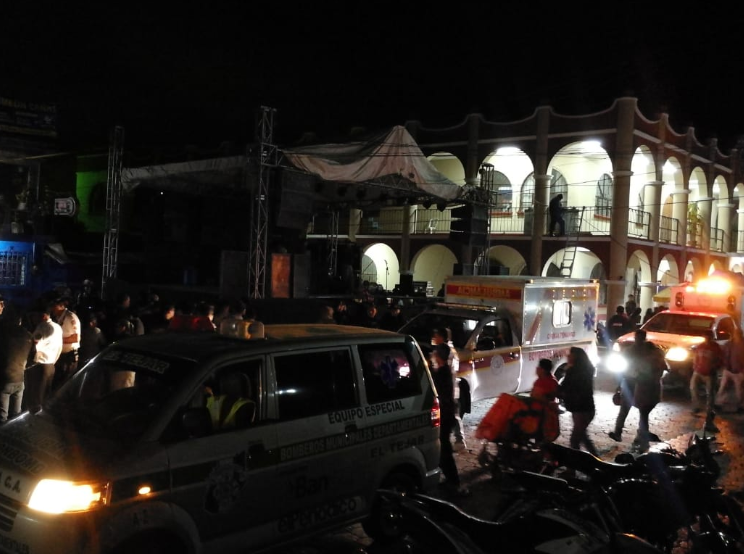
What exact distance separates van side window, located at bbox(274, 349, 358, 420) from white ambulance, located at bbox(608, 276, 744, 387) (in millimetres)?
7707

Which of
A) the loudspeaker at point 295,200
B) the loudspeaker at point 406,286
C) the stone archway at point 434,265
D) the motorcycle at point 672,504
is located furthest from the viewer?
the stone archway at point 434,265

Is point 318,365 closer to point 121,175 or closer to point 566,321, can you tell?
point 566,321

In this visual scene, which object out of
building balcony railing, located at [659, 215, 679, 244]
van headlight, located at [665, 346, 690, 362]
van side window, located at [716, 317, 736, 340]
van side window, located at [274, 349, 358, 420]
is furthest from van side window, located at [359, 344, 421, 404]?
building balcony railing, located at [659, 215, 679, 244]

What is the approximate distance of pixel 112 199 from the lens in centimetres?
1852

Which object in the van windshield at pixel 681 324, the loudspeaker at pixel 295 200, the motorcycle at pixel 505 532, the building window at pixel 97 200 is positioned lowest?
the motorcycle at pixel 505 532

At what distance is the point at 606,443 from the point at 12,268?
63.5 feet

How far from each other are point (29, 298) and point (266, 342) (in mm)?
19672

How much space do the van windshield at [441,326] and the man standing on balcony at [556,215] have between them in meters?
16.4

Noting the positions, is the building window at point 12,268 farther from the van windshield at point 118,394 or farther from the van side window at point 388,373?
the van side window at point 388,373

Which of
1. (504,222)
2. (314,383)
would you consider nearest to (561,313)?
(314,383)

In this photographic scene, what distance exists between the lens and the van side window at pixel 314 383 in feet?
15.3

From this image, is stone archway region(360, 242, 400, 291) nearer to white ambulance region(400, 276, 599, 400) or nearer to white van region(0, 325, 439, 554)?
white ambulance region(400, 276, 599, 400)

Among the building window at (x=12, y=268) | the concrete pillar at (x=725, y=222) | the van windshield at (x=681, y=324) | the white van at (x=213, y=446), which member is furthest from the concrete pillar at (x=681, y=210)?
the white van at (x=213, y=446)

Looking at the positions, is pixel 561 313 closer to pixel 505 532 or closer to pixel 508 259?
pixel 505 532
